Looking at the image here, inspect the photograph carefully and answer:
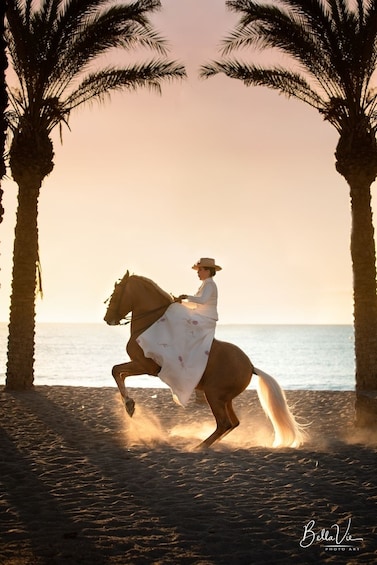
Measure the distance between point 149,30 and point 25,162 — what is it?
4410 mm

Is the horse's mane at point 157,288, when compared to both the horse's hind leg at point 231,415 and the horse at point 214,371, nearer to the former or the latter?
the horse at point 214,371

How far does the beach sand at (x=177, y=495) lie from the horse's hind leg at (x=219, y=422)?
21 cm

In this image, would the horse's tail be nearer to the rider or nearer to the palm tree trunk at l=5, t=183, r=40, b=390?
the rider

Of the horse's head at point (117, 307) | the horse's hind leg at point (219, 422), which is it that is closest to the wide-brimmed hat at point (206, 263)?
the horse's head at point (117, 307)

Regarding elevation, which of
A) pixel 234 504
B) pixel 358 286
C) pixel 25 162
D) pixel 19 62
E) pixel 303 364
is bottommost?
pixel 303 364

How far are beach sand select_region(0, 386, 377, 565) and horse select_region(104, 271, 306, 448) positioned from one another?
37 cm

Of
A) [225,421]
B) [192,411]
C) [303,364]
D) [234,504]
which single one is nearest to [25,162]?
[192,411]

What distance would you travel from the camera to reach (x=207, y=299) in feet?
26.9

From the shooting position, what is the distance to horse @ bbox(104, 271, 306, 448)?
8016 millimetres

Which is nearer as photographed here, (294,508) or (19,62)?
(294,508)

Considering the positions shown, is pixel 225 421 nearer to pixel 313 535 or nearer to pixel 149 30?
pixel 313 535

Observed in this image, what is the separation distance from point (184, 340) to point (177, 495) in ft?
9.25

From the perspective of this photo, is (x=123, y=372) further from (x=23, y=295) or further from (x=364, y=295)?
(x=23, y=295)

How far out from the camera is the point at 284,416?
804cm
